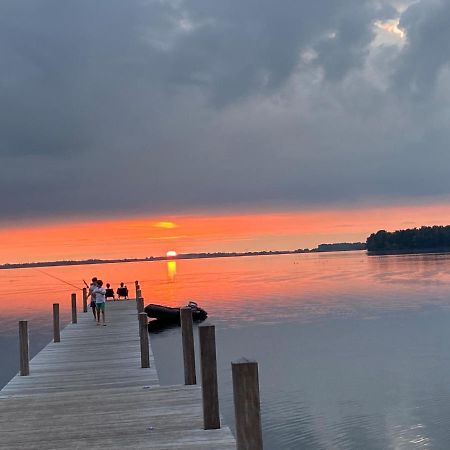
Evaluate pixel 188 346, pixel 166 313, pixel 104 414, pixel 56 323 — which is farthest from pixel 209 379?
pixel 166 313

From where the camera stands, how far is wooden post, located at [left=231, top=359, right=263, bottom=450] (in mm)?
5590

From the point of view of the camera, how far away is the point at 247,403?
221 inches

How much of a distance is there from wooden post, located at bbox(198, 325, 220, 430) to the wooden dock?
16 centimetres

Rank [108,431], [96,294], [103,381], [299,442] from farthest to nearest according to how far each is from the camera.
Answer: [96,294] < [299,442] < [103,381] < [108,431]

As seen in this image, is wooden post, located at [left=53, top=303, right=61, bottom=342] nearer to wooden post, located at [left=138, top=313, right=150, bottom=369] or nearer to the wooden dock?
the wooden dock

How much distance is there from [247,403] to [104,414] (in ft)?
13.1

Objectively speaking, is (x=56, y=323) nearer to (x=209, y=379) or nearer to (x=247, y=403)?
(x=209, y=379)

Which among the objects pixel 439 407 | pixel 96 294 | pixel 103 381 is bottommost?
pixel 439 407

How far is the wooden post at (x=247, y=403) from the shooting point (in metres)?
5.59

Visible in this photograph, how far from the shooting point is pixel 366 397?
805 inches

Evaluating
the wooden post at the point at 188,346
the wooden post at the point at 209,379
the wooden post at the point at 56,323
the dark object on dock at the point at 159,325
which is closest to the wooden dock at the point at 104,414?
the wooden post at the point at 209,379

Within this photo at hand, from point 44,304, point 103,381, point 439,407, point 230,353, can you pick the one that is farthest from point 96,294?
point 44,304

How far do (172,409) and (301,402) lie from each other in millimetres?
12121

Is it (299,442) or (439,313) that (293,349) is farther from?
(439,313)
